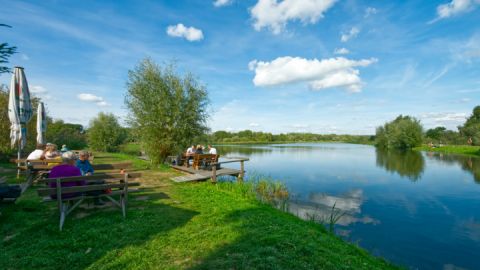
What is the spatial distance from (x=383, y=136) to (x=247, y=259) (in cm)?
7424

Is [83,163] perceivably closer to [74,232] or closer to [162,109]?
[74,232]

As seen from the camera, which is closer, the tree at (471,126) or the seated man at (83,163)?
the seated man at (83,163)

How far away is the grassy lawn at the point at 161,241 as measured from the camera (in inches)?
141

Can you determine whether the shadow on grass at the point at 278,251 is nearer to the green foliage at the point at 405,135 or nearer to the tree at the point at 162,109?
the tree at the point at 162,109

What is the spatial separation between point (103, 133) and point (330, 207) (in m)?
30.8

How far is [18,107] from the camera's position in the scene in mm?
7039

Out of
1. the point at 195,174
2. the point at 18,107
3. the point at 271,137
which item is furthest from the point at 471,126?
the point at 18,107

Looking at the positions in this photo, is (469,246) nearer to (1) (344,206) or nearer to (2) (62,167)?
(1) (344,206)

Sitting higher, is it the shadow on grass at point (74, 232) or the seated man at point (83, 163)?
the seated man at point (83, 163)

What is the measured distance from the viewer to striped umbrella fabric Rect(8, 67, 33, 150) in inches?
273

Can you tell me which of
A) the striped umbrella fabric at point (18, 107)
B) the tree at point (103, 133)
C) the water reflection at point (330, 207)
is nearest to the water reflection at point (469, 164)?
the water reflection at point (330, 207)

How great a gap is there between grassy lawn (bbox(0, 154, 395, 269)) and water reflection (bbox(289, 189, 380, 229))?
3.07 metres

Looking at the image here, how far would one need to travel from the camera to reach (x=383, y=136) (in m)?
66.6

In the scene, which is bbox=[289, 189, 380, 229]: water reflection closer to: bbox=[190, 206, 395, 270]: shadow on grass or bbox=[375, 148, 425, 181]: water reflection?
bbox=[190, 206, 395, 270]: shadow on grass
